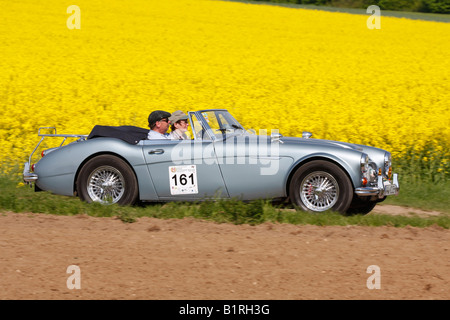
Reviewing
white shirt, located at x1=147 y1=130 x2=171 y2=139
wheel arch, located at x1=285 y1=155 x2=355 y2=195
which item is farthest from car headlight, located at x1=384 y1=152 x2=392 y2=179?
white shirt, located at x1=147 y1=130 x2=171 y2=139

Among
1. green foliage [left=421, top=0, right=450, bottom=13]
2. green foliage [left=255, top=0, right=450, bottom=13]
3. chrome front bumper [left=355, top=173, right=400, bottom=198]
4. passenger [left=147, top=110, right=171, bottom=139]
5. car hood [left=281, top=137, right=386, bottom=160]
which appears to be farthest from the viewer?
green foliage [left=255, top=0, right=450, bottom=13]

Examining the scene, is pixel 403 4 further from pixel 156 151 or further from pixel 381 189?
pixel 156 151

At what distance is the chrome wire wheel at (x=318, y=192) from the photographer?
7.60 m

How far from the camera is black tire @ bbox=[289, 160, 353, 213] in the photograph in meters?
7.51

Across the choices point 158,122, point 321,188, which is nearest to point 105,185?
point 158,122

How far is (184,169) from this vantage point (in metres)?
7.83

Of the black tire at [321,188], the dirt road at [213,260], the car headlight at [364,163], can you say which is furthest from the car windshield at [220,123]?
the car headlight at [364,163]

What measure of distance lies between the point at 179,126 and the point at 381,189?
8.20ft

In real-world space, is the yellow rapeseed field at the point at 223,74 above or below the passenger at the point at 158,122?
above

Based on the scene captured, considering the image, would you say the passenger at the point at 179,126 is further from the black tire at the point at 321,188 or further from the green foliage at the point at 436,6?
the green foliage at the point at 436,6

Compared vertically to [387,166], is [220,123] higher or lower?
higher

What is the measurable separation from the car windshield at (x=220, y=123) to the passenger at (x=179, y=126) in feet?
0.87

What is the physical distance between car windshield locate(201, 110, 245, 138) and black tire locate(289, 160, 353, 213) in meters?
1.08

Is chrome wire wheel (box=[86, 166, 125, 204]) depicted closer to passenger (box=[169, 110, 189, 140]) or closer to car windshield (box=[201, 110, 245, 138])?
passenger (box=[169, 110, 189, 140])
